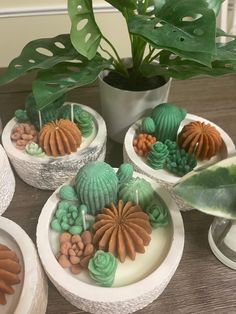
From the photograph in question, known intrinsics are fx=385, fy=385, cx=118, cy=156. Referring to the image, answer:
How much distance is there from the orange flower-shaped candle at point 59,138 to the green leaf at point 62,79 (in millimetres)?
61

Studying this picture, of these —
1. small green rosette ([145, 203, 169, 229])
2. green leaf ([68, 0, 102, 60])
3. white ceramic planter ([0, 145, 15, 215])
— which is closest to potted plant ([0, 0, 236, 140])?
green leaf ([68, 0, 102, 60])

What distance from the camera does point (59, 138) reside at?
0.64 metres

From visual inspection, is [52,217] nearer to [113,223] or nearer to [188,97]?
[113,223]

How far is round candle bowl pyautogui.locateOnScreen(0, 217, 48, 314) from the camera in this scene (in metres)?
0.47

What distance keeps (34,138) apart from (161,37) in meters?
0.29

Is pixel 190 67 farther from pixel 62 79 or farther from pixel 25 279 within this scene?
pixel 25 279

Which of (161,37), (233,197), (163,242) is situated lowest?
(163,242)

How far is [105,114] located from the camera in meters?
0.76

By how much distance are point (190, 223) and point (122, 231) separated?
0.16 metres

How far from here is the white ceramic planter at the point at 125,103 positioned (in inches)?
27.6

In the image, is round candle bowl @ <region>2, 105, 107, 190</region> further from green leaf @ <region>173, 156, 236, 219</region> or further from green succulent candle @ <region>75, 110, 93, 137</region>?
green leaf @ <region>173, 156, 236, 219</region>

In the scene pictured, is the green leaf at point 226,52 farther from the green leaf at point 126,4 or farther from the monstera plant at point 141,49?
the green leaf at point 126,4

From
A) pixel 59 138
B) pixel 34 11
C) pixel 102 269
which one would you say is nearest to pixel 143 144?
pixel 59 138

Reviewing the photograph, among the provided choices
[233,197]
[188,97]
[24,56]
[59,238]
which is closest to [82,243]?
[59,238]
